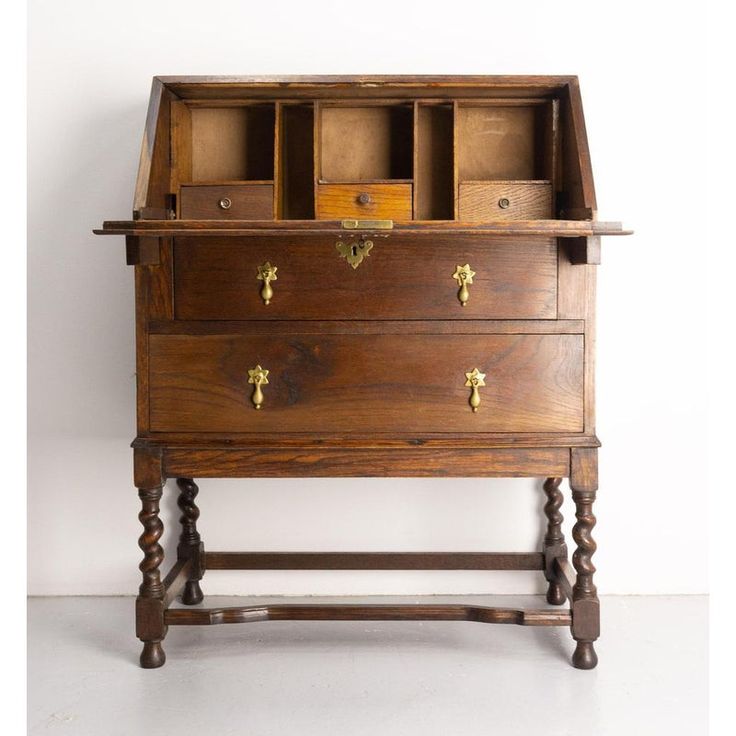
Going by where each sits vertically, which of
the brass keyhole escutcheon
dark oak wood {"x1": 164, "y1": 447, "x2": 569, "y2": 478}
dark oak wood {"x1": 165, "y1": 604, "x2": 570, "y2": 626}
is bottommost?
dark oak wood {"x1": 165, "y1": 604, "x2": 570, "y2": 626}

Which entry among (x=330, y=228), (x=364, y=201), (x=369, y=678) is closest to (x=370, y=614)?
(x=369, y=678)

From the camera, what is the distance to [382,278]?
2.57 m

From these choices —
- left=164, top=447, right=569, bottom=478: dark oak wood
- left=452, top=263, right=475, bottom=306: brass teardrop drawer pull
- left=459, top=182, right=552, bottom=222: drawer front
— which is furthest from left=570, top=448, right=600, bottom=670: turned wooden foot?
left=459, top=182, right=552, bottom=222: drawer front

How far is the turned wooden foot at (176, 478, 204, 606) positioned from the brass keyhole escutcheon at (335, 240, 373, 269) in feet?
3.97

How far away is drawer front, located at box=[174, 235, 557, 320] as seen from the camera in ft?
8.43

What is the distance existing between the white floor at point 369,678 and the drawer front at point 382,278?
3.78 ft

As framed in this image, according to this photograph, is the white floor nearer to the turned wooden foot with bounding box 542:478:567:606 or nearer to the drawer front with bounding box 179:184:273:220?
the turned wooden foot with bounding box 542:478:567:606

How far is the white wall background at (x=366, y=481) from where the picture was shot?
3.18 m

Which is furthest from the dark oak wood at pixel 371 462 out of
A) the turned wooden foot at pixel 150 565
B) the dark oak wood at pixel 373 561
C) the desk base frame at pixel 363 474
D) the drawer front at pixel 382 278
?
the dark oak wood at pixel 373 561

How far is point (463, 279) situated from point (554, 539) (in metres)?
1.23

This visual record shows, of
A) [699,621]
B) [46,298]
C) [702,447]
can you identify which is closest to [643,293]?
[702,447]

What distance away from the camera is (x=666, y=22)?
3.18 meters

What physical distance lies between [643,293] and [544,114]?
803 millimetres

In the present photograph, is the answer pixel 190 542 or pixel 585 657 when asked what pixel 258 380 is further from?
pixel 585 657
